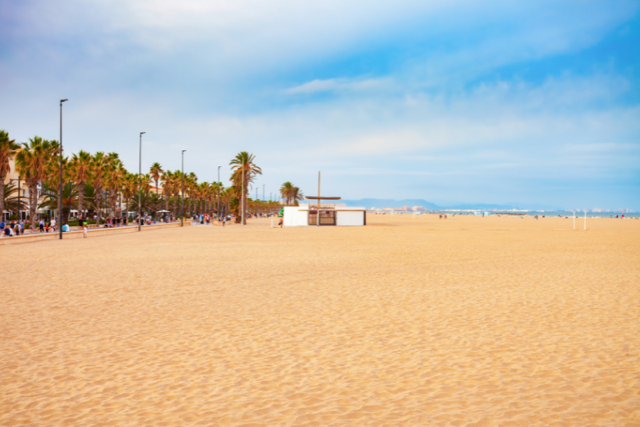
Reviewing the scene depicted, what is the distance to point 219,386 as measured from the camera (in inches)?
215

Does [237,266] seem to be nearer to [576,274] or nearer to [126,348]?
[126,348]

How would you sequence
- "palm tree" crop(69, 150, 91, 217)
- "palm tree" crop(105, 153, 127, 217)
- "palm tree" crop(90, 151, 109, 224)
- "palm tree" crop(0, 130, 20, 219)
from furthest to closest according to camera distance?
"palm tree" crop(105, 153, 127, 217) → "palm tree" crop(90, 151, 109, 224) → "palm tree" crop(69, 150, 91, 217) → "palm tree" crop(0, 130, 20, 219)

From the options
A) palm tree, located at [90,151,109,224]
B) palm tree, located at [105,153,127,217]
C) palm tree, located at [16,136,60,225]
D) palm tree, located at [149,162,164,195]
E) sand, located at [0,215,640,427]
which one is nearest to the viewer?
sand, located at [0,215,640,427]

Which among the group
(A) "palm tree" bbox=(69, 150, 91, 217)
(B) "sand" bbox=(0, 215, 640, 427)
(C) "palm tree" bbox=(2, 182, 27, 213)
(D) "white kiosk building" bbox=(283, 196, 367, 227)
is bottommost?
(B) "sand" bbox=(0, 215, 640, 427)

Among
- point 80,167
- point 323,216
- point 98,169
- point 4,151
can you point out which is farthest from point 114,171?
point 323,216

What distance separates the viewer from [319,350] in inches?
272

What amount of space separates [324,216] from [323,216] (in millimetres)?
132

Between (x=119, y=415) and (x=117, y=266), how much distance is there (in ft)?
43.0

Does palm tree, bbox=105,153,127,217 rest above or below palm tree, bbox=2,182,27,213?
above

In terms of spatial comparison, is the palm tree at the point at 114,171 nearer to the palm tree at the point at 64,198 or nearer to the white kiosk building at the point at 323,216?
the palm tree at the point at 64,198

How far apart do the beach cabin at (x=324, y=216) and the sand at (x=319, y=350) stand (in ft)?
155

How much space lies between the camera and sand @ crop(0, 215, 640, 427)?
4.83 metres

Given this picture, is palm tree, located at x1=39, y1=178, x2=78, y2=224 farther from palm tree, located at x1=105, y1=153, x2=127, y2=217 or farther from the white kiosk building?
the white kiosk building

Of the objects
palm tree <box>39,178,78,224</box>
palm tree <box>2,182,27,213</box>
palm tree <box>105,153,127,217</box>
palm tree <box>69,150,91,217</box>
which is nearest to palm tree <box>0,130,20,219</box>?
palm tree <box>69,150,91,217</box>
